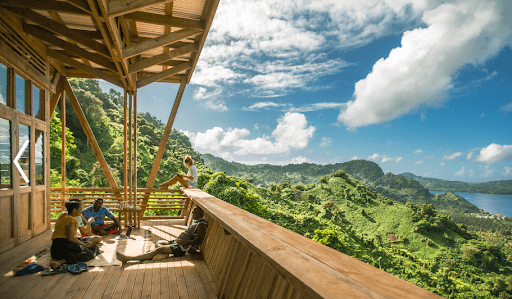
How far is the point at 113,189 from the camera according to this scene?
6.23m

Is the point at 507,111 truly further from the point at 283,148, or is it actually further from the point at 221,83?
the point at 221,83

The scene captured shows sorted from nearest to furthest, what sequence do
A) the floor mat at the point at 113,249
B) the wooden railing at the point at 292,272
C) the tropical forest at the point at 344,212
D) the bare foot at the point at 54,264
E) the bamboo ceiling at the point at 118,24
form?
the wooden railing at the point at 292,272
the bamboo ceiling at the point at 118,24
the bare foot at the point at 54,264
the floor mat at the point at 113,249
the tropical forest at the point at 344,212

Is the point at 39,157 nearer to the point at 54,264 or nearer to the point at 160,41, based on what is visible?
the point at 54,264

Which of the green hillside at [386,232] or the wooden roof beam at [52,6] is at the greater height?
the wooden roof beam at [52,6]

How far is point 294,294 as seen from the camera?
3.77 ft

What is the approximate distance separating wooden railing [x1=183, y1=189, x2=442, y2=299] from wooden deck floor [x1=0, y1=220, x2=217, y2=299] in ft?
1.10

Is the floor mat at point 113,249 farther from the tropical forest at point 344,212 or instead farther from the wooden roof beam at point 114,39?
the tropical forest at point 344,212

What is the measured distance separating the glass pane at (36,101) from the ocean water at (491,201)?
96.1m

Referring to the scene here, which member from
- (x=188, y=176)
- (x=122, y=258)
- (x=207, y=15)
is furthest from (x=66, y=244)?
(x=207, y=15)

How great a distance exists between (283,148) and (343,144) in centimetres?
3762

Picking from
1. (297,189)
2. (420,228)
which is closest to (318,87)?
(297,189)

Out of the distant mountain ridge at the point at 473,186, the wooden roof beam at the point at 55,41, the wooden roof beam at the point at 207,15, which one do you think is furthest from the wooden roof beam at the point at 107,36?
the distant mountain ridge at the point at 473,186

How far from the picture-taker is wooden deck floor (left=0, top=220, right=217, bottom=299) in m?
2.25

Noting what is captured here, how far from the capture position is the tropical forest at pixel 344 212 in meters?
20.2
